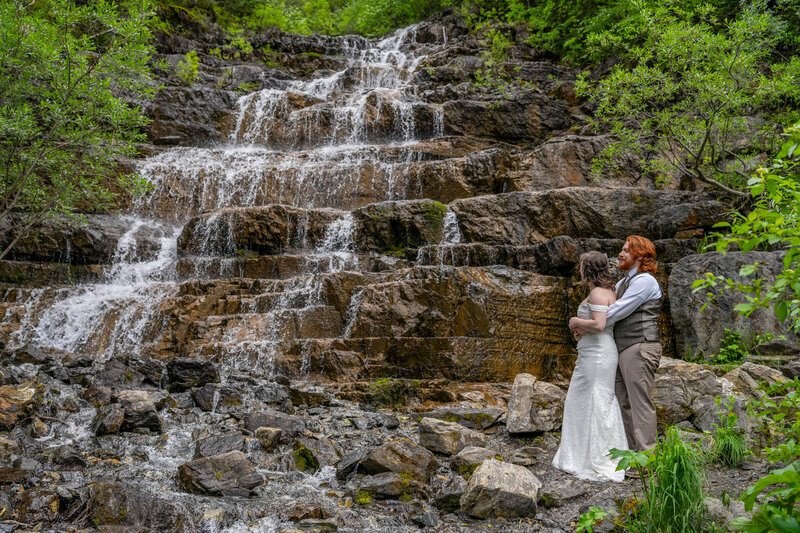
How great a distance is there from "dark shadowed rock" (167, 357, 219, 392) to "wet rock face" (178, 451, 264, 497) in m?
4.15

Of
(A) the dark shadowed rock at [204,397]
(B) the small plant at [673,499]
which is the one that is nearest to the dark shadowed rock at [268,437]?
(A) the dark shadowed rock at [204,397]

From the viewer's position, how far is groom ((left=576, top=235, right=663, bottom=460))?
15.0 ft

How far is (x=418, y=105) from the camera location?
21.7 meters

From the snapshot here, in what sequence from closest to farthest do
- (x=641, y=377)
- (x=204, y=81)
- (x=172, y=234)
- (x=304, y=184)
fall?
(x=641, y=377) < (x=172, y=234) < (x=304, y=184) < (x=204, y=81)

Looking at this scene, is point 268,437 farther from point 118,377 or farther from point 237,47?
point 237,47

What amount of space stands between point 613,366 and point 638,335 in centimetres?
36

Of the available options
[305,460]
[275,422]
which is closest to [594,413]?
[305,460]

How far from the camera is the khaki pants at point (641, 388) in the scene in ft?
15.0

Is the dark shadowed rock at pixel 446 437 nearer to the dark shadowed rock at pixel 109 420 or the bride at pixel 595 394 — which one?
the bride at pixel 595 394

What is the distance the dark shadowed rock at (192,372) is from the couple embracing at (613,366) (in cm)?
656

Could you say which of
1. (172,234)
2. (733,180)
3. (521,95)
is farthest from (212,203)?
(733,180)

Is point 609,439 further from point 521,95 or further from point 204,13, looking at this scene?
point 204,13

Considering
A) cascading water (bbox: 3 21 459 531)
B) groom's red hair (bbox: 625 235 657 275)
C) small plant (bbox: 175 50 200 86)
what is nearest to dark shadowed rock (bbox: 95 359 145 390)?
cascading water (bbox: 3 21 459 531)

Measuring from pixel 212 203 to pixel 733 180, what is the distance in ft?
53.3
